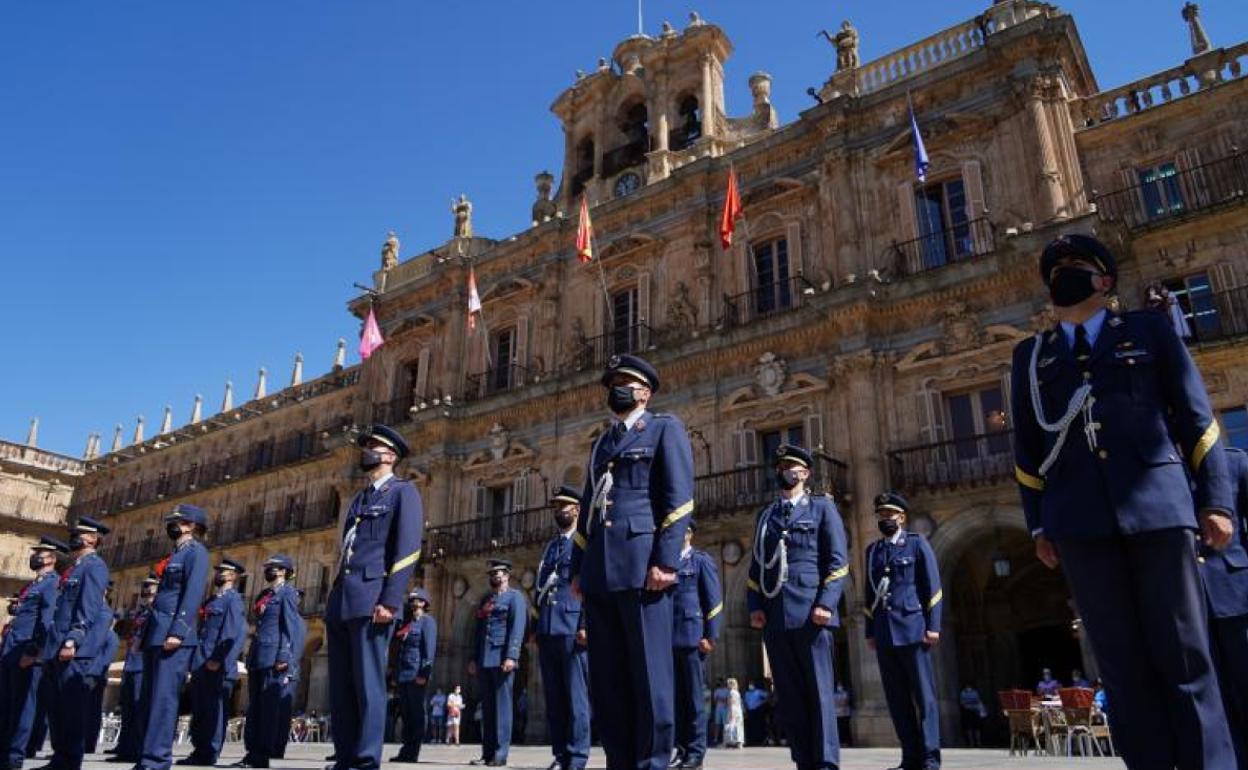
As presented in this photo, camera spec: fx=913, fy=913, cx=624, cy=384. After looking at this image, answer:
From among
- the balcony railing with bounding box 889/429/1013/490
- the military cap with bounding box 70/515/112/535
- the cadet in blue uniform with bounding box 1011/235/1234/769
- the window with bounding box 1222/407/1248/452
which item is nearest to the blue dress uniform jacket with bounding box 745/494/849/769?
the cadet in blue uniform with bounding box 1011/235/1234/769

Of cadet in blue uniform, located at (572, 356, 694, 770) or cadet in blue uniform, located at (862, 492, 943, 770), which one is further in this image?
cadet in blue uniform, located at (862, 492, 943, 770)

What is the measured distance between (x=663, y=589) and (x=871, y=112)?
16715 millimetres

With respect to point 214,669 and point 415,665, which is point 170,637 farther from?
point 415,665

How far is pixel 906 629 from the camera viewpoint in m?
6.77

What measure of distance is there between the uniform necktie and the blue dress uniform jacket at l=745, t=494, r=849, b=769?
2.81 meters

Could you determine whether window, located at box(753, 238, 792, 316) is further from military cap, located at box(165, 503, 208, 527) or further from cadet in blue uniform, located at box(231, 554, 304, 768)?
military cap, located at box(165, 503, 208, 527)

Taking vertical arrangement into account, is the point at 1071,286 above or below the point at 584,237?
below

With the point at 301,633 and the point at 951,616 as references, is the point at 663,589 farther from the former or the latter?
the point at 951,616

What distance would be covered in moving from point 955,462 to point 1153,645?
13.2 metres

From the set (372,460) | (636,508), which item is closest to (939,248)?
(372,460)

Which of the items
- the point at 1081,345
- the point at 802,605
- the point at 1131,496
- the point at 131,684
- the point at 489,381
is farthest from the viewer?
the point at 489,381

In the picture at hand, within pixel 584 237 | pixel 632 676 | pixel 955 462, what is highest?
pixel 584 237

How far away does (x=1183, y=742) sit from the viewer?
287 cm

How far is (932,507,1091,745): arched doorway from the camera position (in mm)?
16406
